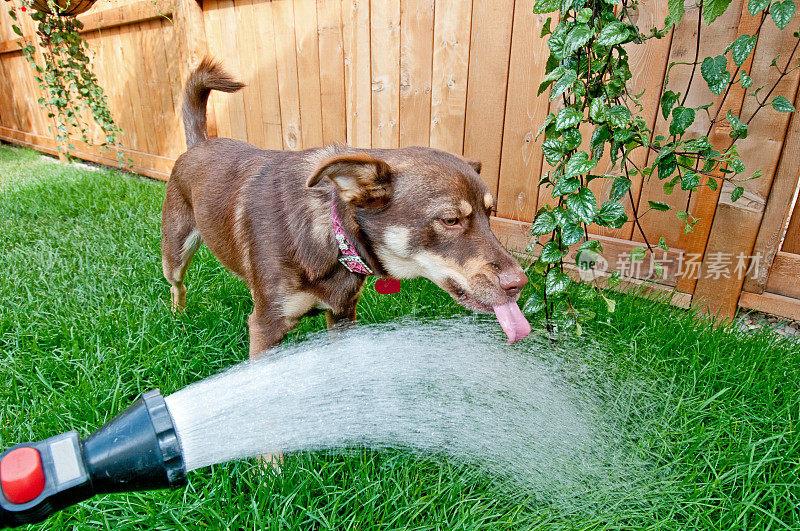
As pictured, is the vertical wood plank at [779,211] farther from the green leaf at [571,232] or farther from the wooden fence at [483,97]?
the green leaf at [571,232]

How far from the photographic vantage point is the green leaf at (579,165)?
1895 millimetres

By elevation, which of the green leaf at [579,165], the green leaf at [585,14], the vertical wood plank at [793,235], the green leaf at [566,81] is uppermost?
the green leaf at [585,14]

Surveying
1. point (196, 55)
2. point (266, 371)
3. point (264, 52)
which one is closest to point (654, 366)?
point (266, 371)

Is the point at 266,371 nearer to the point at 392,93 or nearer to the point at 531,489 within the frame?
the point at 531,489

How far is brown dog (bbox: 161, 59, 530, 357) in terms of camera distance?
1888 millimetres

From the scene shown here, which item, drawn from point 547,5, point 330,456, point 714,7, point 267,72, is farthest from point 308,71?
point 330,456

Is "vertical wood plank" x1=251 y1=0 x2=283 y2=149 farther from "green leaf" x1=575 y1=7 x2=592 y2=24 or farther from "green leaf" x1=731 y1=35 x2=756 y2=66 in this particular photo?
"green leaf" x1=731 y1=35 x2=756 y2=66

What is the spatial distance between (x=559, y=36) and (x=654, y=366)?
1.72 meters

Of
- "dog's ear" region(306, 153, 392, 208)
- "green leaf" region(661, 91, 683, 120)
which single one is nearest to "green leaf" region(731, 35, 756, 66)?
"green leaf" region(661, 91, 683, 120)

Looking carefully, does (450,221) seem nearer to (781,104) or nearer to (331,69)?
(781,104)

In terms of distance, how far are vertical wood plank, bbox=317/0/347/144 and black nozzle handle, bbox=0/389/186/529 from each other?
3.71 m

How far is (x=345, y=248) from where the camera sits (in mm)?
2004

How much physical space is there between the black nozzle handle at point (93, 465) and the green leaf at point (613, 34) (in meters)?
1.88

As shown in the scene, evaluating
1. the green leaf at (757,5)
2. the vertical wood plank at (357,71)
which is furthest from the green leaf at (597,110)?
the vertical wood plank at (357,71)
